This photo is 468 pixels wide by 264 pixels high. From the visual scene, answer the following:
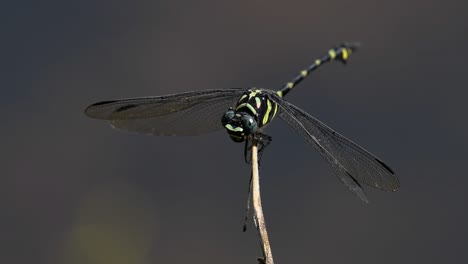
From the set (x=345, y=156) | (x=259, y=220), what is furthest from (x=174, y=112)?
(x=259, y=220)

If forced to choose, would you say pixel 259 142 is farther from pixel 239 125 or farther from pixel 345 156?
pixel 345 156

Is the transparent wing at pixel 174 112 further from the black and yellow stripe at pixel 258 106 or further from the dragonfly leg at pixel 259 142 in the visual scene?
the dragonfly leg at pixel 259 142

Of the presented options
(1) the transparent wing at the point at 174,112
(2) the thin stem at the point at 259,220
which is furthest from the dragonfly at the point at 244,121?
(2) the thin stem at the point at 259,220

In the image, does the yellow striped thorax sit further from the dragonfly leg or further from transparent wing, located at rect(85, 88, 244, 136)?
transparent wing, located at rect(85, 88, 244, 136)

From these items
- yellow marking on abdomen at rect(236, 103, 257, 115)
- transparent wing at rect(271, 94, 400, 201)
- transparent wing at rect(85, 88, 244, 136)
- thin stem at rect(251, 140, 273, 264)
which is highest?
transparent wing at rect(85, 88, 244, 136)

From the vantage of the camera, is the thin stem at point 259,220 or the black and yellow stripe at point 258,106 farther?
the black and yellow stripe at point 258,106

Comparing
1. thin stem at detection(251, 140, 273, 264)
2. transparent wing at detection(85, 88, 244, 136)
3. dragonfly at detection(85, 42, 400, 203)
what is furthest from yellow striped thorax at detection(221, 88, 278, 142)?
thin stem at detection(251, 140, 273, 264)
